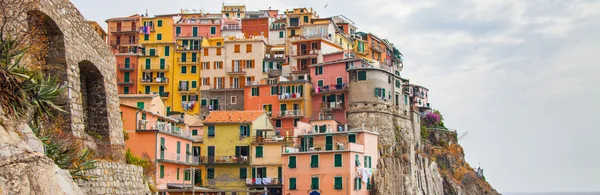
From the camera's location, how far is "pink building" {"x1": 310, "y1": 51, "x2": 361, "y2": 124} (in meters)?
78.8

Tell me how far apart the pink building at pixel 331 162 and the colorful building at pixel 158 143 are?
10603mm

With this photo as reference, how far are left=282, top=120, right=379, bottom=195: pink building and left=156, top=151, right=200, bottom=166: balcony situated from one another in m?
9.21

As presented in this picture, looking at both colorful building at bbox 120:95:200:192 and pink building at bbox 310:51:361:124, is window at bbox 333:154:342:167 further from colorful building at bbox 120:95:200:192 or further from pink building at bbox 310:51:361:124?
colorful building at bbox 120:95:200:192

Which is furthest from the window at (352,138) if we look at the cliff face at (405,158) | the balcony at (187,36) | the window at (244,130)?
the balcony at (187,36)

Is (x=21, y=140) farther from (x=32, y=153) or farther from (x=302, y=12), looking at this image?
(x=302, y=12)

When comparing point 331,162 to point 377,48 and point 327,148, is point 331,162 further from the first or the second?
point 377,48

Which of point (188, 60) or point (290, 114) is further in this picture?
point (188, 60)

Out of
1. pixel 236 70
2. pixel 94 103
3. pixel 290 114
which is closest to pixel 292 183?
pixel 290 114

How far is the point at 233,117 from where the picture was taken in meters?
72.2

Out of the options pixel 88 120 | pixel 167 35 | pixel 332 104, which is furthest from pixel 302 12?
pixel 88 120

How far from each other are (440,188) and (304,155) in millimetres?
29456

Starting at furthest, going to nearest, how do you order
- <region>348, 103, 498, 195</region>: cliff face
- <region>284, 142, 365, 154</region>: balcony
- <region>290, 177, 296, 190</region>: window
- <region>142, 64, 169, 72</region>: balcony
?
<region>142, 64, 169, 72</region>: balcony
<region>348, 103, 498, 195</region>: cliff face
<region>290, 177, 296, 190</region>: window
<region>284, 142, 365, 154</region>: balcony

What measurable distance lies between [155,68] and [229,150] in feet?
81.0

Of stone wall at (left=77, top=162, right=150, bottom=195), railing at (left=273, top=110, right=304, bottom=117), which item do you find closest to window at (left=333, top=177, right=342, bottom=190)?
railing at (left=273, top=110, right=304, bottom=117)
